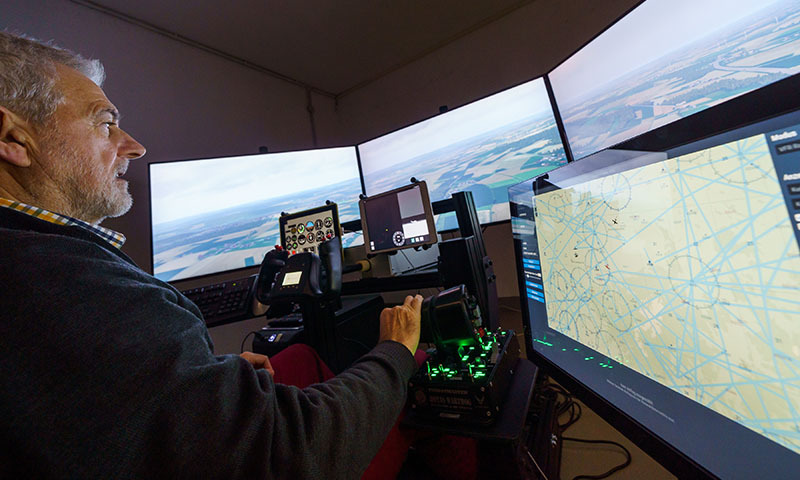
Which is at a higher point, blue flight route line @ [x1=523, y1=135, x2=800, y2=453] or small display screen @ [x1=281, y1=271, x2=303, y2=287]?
small display screen @ [x1=281, y1=271, x2=303, y2=287]

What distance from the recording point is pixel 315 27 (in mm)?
2076

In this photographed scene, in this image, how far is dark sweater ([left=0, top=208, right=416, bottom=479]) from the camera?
0.30 m

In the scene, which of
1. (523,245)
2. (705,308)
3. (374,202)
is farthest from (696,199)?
(374,202)

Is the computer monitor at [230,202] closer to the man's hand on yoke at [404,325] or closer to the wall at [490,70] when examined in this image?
the wall at [490,70]

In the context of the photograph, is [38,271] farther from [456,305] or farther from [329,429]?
[456,305]

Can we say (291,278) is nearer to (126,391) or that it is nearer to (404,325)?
(404,325)

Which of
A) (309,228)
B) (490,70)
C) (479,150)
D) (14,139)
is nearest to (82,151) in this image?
(14,139)

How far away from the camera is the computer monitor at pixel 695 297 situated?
0.26 meters

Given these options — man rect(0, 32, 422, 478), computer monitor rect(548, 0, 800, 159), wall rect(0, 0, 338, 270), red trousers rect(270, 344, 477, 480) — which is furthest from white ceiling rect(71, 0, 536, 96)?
red trousers rect(270, 344, 477, 480)

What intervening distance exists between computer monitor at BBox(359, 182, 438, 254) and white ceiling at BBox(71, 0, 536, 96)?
149 centimetres

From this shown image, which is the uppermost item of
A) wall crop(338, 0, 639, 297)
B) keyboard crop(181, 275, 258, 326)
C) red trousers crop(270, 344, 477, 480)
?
wall crop(338, 0, 639, 297)

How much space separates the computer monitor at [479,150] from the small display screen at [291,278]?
1.04m

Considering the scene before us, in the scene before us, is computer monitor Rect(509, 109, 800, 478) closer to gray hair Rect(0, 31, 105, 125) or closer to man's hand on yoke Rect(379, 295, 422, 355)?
man's hand on yoke Rect(379, 295, 422, 355)

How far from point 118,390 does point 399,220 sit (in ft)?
3.78
